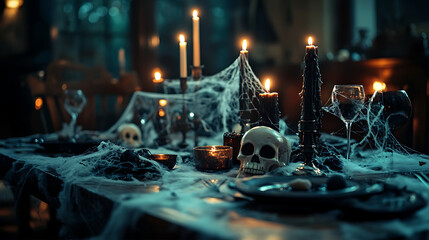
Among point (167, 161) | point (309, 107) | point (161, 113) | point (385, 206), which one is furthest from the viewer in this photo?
point (161, 113)

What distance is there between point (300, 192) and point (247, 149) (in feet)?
1.16

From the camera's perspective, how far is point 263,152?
114 centimetres

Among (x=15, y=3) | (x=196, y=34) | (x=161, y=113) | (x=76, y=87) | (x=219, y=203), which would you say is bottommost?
(x=219, y=203)

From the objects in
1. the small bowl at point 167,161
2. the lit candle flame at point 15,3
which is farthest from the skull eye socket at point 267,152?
the lit candle flame at point 15,3

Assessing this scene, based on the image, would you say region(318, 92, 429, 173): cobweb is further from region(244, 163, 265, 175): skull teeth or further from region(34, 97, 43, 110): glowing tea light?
region(34, 97, 43, 110): glowing tea light

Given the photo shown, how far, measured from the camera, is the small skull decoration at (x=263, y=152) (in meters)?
1.13

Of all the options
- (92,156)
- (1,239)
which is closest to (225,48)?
(1,239)

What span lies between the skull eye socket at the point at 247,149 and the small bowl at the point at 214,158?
74 millimetres

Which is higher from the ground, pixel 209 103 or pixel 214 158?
pixel 209 103

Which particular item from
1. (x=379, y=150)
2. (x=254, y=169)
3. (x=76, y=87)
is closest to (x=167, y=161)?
(x=254, y=169)

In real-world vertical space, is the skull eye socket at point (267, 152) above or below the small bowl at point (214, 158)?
above

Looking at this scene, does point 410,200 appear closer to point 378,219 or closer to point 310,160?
point 378,219

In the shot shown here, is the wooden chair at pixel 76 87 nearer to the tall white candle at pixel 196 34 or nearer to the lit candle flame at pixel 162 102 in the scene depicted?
the lit candle flame at pixel 162 102

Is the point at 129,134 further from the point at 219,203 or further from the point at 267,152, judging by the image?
the point at 219,203
